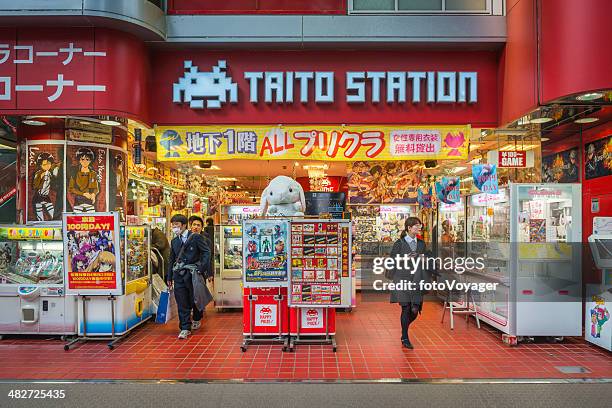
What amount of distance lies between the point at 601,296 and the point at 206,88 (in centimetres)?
713

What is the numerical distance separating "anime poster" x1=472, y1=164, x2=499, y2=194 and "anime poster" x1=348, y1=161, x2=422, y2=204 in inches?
141

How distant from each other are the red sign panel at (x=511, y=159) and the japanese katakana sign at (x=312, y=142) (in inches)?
28.5

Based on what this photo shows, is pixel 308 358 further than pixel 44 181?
No

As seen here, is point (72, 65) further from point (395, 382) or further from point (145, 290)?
point (395, 382)

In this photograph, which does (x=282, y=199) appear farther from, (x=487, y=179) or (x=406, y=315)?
(x=487, y=179)

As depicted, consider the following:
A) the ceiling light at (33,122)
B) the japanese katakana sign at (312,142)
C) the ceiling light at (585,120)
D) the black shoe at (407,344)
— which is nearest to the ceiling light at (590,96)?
the ceiling light at (585,120)

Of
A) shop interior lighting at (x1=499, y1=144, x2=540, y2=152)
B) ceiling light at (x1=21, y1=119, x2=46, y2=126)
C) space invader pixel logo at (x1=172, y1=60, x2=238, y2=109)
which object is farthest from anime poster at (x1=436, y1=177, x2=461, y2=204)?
ceiling light at (x1=21, y1=119, x2=46, y2=126)

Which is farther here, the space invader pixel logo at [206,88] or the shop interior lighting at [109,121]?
the space invader pixel logo at [206,88]

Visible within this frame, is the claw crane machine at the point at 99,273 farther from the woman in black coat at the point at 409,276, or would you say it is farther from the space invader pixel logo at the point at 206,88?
the woman in black coat at the point at 409,276

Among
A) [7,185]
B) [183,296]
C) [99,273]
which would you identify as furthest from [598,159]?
[7,185]

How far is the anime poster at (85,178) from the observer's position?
290 inches

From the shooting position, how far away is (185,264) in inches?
277

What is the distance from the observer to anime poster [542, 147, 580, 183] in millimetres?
8336

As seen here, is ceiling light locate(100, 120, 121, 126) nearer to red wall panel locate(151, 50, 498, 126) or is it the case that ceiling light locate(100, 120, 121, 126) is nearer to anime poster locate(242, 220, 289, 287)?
red wall panel locate(151, 50, 498, 126)
